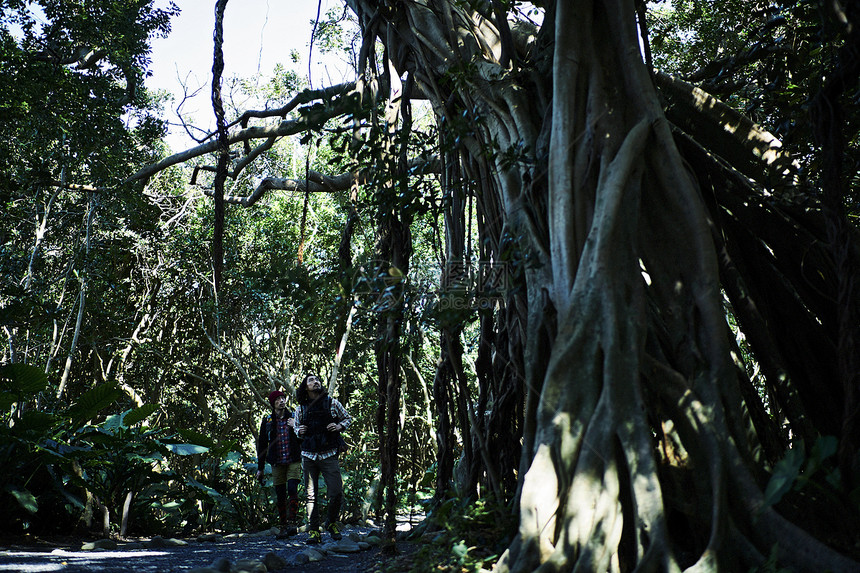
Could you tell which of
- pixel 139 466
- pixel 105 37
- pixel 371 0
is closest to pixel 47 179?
pixel 105 37

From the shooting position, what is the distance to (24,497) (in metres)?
4.21

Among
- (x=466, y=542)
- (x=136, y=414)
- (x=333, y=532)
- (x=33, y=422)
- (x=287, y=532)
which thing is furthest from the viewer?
(x=136, y=414)

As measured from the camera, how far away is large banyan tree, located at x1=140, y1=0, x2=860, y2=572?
92.6 inches

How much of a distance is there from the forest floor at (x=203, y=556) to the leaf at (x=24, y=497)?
8.9 inches

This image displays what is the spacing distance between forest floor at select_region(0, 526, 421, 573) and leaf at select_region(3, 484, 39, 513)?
227 millimetres

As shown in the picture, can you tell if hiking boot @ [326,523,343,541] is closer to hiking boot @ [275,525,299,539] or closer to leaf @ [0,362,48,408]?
hiking boot @ [275,525,299,539]

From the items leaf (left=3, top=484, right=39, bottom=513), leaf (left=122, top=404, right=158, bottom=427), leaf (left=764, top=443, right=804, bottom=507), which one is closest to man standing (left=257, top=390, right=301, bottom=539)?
leaf (left=122, top=404, right=158, bottom=427)

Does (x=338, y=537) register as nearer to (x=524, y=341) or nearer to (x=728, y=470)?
(x=524, y=341)

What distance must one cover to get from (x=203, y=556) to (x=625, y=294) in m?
3.03

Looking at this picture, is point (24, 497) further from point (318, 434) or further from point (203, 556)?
point (318, 434)

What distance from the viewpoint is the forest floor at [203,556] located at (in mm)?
3201

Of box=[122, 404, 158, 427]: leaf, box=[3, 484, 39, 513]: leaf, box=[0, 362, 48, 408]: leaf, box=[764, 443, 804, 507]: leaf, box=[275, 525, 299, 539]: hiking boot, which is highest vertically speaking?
box=[0, 362, 48, 408]: leaf

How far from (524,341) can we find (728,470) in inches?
43.2

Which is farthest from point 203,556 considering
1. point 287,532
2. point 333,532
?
point 287,532
